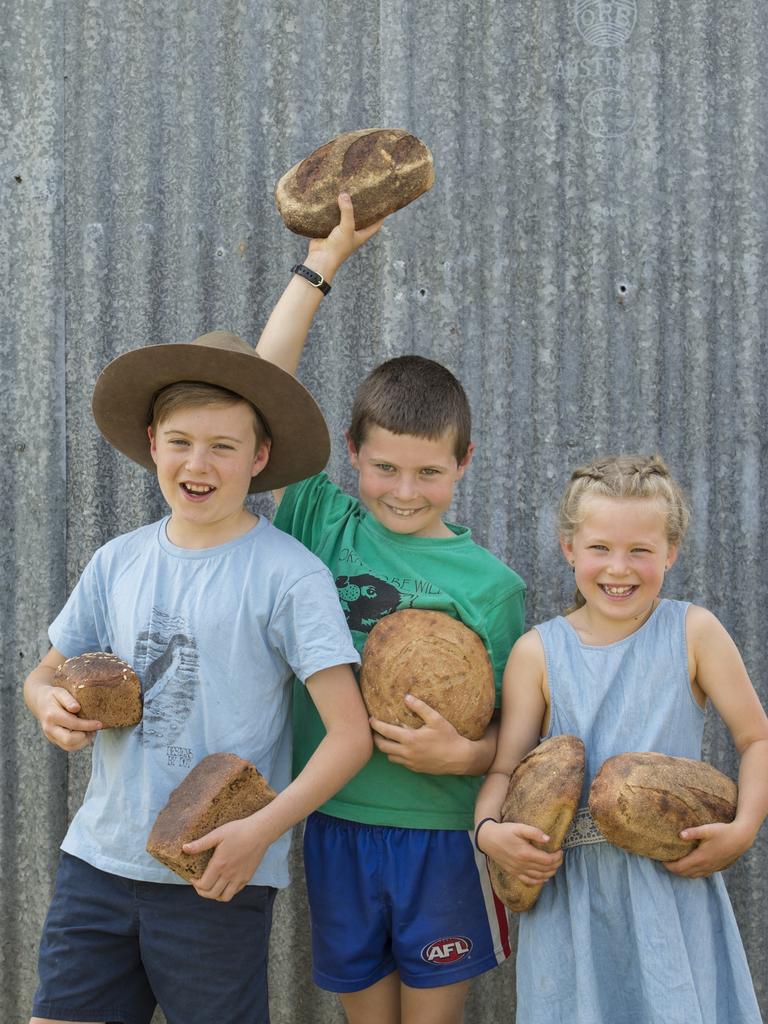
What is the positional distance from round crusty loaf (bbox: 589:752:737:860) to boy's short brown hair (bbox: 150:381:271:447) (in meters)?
1.20

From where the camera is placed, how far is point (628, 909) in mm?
2262

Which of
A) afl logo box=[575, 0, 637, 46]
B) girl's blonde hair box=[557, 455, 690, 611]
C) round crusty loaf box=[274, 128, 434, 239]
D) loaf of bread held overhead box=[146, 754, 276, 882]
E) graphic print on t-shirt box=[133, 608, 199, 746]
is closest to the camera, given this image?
loaf of bread held overhead box=[146, 754, 276, 882]

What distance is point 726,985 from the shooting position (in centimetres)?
229

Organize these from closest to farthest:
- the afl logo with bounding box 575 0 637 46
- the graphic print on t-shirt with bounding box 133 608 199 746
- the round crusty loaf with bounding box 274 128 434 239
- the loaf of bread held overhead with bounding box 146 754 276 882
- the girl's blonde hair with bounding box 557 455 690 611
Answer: the loaf of bread held overhead with bounding box 146 754 276 882 → the graphic print on t-shirt with bounding box 133 608 199 746 → the girl's blonde hair with bounding box 557 455 690 611 → the round crusty loaf with bounding box 274 128 434 239 → the afl logo with bounding box 575 0 637 46

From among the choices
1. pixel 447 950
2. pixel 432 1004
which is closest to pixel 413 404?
pixel 447 950

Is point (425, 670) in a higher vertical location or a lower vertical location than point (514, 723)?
higher

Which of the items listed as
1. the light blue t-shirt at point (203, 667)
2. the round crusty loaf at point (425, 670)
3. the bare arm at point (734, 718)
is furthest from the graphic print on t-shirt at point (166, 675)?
the bare arm at point (734, 718)

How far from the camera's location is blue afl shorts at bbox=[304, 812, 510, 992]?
2.51m

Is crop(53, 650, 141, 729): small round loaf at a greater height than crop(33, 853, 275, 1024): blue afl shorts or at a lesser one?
greater

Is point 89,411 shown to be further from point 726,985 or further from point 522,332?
point 726,985

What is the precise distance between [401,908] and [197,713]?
Answer: 0.74m

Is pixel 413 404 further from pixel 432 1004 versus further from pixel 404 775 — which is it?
pixel 432 1004

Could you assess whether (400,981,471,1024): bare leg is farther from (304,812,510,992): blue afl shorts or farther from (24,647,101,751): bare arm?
(24,647,101,751): bare arm

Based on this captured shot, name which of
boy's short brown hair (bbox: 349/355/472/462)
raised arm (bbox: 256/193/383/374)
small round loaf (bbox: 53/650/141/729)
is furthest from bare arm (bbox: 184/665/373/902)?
raised arm (bbox: 256/193/383/374)
